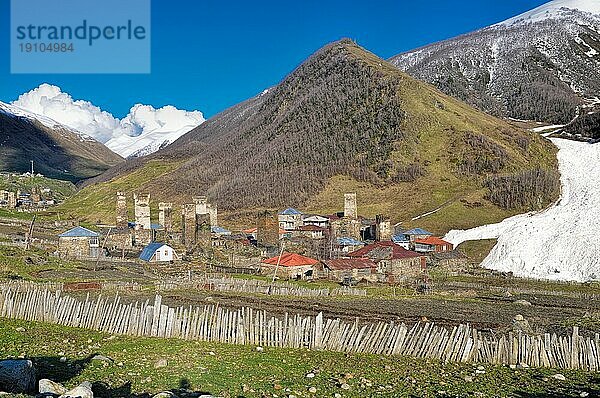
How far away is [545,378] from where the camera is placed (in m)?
16.5

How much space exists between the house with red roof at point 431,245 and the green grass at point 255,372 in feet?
188

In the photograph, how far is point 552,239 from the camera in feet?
240

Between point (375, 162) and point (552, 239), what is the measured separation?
222ft

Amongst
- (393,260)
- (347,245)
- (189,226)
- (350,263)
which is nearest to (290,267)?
(350,263)

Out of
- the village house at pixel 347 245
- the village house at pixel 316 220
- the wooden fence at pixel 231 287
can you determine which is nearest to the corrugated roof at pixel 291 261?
the wooden fence at pixel 231 287

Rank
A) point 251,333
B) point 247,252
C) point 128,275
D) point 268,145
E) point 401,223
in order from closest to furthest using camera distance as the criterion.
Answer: point 251,333
point 128,275
point 247,252
point 401,223
point 268,145

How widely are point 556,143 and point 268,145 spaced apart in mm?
85562

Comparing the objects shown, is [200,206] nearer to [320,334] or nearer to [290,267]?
[290,267]

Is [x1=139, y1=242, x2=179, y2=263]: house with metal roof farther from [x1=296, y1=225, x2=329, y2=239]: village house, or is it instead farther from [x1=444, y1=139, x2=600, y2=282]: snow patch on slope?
[x1=444, y1=139, x2=600, y2=282]: snow patch on slope

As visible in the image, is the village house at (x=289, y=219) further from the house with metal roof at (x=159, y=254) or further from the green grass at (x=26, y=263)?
the green grass at (x=26, y=263)

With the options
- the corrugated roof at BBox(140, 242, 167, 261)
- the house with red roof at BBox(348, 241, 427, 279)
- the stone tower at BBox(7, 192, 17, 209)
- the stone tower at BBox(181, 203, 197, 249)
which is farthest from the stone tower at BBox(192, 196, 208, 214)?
the stone tower at BBox(7, 192, 17, 209)

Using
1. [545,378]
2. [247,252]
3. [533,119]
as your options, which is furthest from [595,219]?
[533,119]

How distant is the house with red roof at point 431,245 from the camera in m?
74.7

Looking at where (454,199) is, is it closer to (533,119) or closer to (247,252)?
(247,252)
